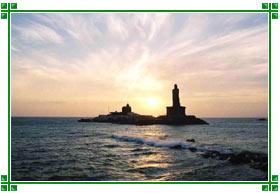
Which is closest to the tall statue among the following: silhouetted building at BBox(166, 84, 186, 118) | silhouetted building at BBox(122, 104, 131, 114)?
silhouetted building at BBox(166, 84, 186, 118)

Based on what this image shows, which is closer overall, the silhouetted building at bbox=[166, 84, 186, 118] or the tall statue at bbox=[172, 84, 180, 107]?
the silhouetted building at bbox=[166, 84, 186, 118]

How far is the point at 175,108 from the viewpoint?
114 metres

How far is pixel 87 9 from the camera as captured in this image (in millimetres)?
10055

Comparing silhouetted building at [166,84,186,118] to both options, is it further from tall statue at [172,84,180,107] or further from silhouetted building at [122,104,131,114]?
silhouetted building at [122,104,131,114]

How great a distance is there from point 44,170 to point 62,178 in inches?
102

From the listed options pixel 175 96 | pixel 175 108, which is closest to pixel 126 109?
pixel 175 96

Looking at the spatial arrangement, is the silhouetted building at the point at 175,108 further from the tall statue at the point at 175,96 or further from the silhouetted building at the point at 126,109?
the silhouetted building at the point at 126,109

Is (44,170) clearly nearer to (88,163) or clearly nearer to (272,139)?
(88,163)

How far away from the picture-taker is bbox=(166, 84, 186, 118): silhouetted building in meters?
112

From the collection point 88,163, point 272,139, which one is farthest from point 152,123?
point 272,139

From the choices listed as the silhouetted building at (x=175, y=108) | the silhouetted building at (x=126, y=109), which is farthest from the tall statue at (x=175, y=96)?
the silhouetted building at (x=126, y=109)

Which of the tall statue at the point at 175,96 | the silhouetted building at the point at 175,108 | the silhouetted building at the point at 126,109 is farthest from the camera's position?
the silhouetted building at the point at 126,109

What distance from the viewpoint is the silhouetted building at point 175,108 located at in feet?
368

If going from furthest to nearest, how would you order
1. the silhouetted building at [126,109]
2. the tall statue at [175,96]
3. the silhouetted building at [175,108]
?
the silhouetted building at [126,109]
the tall statue at [175,96]
the silhouetted building at [175,108]
